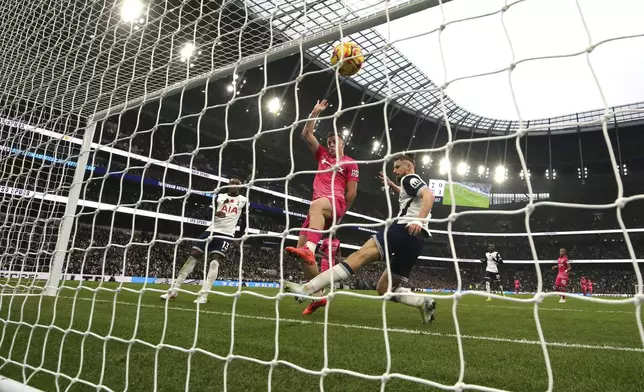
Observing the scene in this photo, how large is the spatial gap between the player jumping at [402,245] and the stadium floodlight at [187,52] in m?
2.03

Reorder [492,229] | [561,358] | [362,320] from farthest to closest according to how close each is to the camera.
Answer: [492,229], [362,320], [561,358]

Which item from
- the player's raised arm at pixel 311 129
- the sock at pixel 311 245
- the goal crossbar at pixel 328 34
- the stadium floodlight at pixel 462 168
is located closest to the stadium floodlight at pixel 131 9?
the goal crossbar at pixel 328 34

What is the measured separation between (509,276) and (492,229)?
17.2 feet

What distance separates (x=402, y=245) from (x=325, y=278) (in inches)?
40.0

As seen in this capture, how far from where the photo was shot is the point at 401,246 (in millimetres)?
4074

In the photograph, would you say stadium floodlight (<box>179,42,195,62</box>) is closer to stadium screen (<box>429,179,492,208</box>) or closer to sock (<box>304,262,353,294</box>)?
sock (<box>304,262,353,294</box>)

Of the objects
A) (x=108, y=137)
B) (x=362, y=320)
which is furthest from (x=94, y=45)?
(x=108, y=137)

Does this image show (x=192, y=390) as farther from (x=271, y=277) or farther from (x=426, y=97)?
(x=426, y=97)

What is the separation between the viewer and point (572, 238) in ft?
128

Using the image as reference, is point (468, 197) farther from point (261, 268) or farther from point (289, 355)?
point (289, 355)

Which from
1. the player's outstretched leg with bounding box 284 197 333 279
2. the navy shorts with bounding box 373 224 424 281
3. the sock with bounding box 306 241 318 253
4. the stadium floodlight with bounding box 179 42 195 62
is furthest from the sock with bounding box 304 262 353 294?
the stadium floodlight with bounding box 179 42 195 62

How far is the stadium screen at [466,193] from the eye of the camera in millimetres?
38000

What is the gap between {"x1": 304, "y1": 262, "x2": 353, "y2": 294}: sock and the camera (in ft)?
11.2

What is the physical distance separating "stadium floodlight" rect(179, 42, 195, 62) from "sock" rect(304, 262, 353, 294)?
6.98 ft
